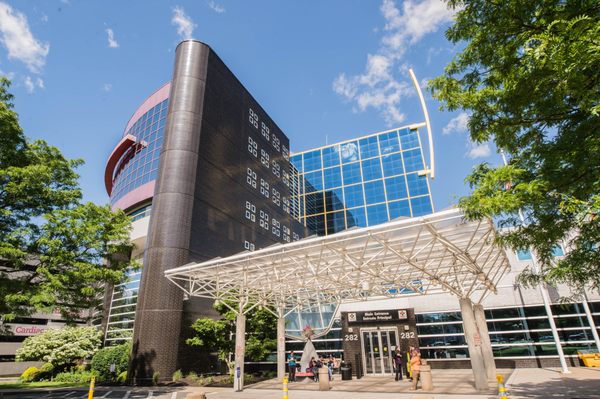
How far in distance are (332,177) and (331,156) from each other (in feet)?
13.7

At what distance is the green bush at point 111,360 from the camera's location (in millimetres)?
23000

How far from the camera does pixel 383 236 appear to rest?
495 inches

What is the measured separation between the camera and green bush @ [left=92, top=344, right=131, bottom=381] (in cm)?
2300

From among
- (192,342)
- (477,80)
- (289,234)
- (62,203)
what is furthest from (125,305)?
(477,80)

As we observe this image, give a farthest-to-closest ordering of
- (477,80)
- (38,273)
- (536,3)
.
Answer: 1. (38,273)
2. (477,80)
3. (536,3)

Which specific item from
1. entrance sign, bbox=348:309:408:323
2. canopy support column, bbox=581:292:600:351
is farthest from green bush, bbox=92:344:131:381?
canopy support column, bbox=581:292:600:351

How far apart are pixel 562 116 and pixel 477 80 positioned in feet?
6.88

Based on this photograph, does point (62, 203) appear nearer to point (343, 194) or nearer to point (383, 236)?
point (383, 236)

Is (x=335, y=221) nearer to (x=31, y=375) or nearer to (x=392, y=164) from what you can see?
(x=392, y=164)

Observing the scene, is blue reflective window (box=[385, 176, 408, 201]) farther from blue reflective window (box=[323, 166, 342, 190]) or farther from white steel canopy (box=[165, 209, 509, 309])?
white steel canopy (box=[165, 209, 509, 309])

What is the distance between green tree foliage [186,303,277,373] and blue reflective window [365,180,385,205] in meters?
35.4

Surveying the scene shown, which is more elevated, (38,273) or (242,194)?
(242,194)

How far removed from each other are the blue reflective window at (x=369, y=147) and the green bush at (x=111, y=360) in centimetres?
4544

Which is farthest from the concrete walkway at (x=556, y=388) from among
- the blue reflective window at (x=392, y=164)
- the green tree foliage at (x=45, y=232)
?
the blue reflective window at (x=392, y=164)
